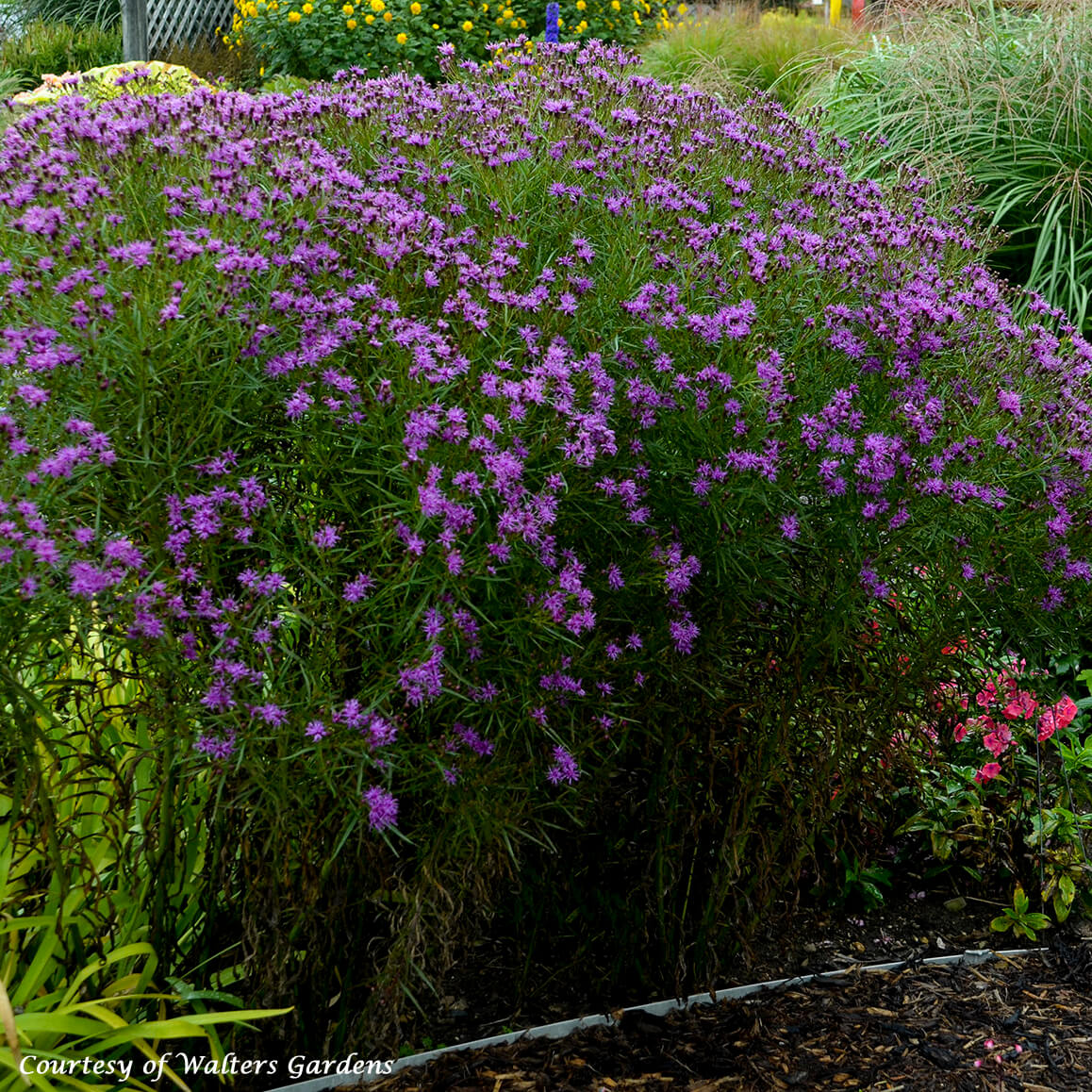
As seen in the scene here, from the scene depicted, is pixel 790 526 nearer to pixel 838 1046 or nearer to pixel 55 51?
pixel 838 1046

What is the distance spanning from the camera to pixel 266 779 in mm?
1997

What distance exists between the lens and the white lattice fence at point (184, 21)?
16.1 metres

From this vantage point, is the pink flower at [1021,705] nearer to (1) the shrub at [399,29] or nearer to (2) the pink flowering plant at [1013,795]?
(2) the pink flowering plant at [1013,795]

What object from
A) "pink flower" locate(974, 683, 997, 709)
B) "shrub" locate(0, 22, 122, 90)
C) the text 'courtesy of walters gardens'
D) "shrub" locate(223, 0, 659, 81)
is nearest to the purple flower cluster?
"pink flower" locate(974, 683, 997, 709)

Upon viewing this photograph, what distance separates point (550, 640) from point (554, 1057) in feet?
3.62

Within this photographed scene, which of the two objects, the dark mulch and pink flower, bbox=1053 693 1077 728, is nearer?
the dark mulch

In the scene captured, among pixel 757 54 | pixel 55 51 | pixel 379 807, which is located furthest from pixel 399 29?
pixel 379 807

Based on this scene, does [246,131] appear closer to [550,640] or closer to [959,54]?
[550,640]

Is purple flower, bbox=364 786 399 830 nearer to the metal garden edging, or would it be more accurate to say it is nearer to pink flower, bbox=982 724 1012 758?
the metal garden edging

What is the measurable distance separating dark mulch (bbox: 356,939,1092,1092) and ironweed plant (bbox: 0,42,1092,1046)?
7.4 inches

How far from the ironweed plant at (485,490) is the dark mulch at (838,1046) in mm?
187

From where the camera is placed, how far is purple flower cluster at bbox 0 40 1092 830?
1964 millimetres

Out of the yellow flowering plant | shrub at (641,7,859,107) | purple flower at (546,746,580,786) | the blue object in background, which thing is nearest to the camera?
purple flower at (546,746,580,786)

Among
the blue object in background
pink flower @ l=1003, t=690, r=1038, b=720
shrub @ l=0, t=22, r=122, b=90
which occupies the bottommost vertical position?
pink flower @ l=1003, t=690, r=1038, b=720
